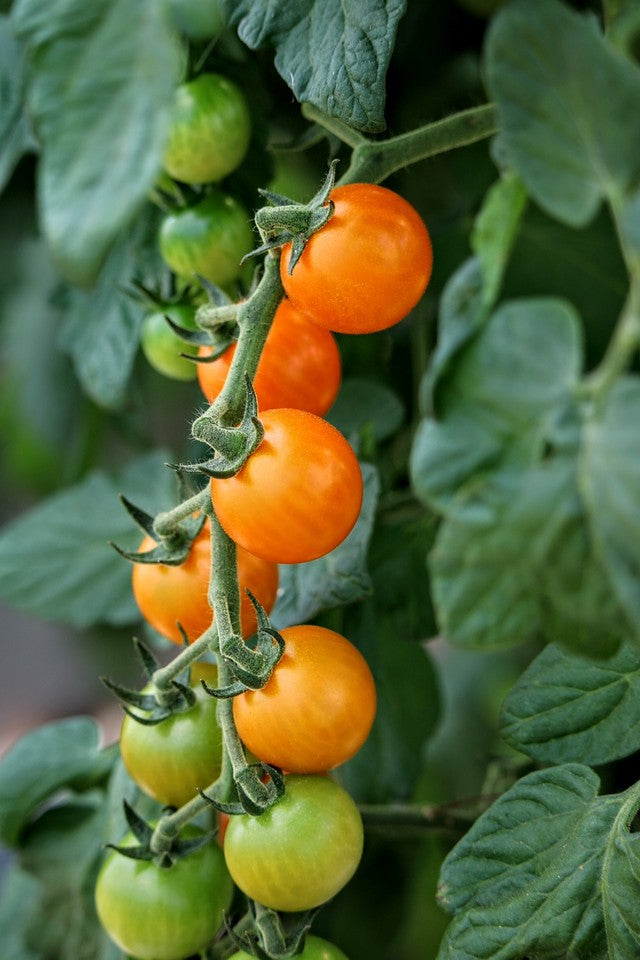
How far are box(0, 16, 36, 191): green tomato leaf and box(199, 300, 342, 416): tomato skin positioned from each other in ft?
0.98

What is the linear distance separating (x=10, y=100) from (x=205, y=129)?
0.20 metres

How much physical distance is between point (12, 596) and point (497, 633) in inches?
22.5

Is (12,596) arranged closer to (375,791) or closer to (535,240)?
(375,791)

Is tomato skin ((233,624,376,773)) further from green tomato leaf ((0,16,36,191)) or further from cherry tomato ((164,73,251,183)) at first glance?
green tomato leaf ((0,16,36,191))

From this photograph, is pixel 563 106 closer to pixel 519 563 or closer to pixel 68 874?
pixel 519 563

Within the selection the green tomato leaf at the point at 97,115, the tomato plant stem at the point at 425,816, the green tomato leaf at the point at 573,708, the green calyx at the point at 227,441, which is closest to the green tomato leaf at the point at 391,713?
the tomato plant stem at the point at 425,816

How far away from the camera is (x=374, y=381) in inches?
A: 28.7

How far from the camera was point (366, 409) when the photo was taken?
0.70m

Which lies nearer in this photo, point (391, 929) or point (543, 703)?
point (543, 703)

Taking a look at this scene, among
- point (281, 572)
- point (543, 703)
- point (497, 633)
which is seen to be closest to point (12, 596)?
point (281, 572)

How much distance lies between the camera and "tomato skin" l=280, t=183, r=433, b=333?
41cm

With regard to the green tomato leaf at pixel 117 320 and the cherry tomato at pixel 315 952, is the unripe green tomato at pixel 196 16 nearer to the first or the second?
the green tomato leaf at pixel 117 320

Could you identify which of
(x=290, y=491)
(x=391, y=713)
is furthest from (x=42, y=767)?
(x=290, y=491)

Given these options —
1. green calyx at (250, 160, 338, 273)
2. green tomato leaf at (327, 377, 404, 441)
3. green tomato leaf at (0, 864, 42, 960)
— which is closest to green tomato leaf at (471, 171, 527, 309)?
green calyx at (250, 160, 338, 273)
